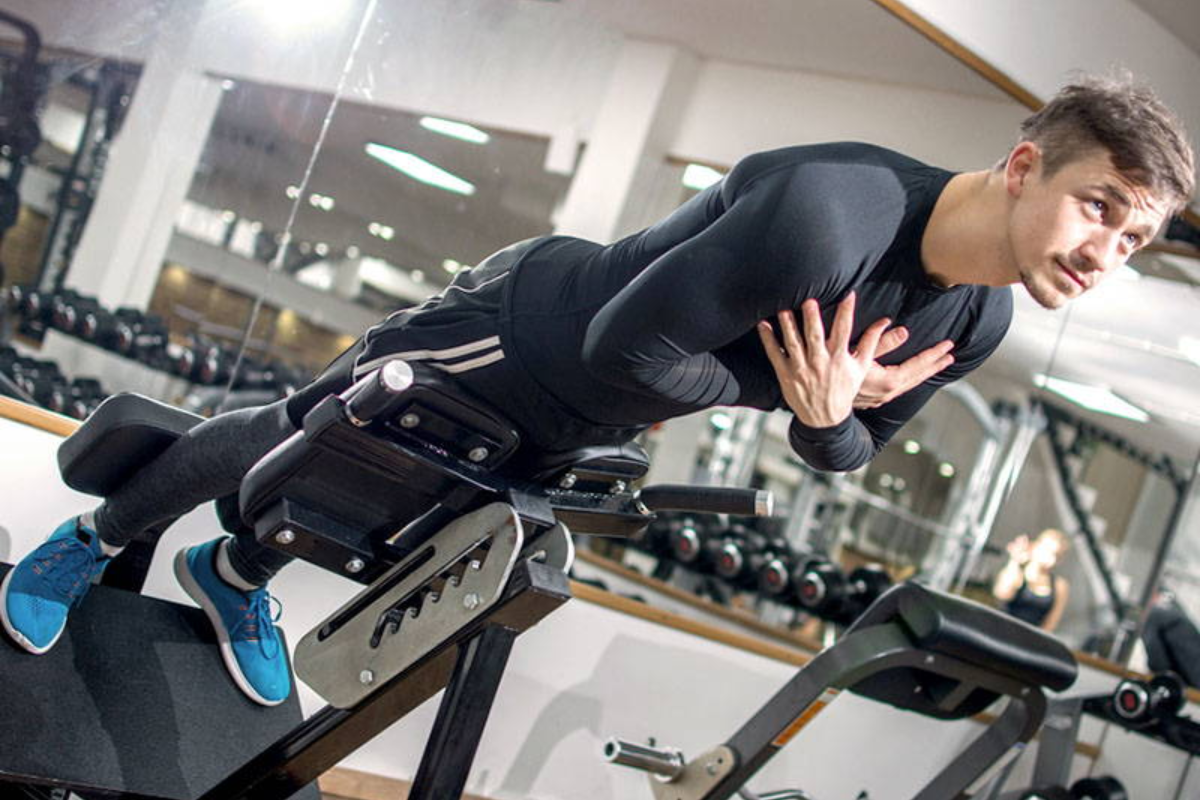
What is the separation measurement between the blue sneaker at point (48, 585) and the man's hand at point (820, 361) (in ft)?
3.38

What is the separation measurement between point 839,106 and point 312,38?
1.45 m

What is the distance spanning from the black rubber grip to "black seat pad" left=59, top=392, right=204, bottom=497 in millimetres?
671

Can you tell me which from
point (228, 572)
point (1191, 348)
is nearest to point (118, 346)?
point (228, 572)

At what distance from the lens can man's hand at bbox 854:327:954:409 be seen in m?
1.45

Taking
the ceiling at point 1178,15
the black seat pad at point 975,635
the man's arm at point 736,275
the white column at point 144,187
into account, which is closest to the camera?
the man's arm at point 736,275

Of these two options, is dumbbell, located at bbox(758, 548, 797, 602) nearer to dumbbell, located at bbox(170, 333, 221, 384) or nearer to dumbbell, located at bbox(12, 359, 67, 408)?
dumbbell, located at bbox(170, 333, 221, 384)

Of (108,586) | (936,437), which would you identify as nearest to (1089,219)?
(108,586)

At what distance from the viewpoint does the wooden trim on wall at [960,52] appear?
2.98m

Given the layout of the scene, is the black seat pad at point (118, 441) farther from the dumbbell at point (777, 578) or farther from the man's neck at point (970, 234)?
the dumbbell at point (777, 578)

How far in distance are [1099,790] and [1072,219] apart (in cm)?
219

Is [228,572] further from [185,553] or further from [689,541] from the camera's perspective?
[689,541]

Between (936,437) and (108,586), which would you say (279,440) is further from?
(936,437)

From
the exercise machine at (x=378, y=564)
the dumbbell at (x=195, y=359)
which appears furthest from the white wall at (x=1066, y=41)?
the exercise machine at (x=378, y=564)

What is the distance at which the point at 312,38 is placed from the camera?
2.75 metres
